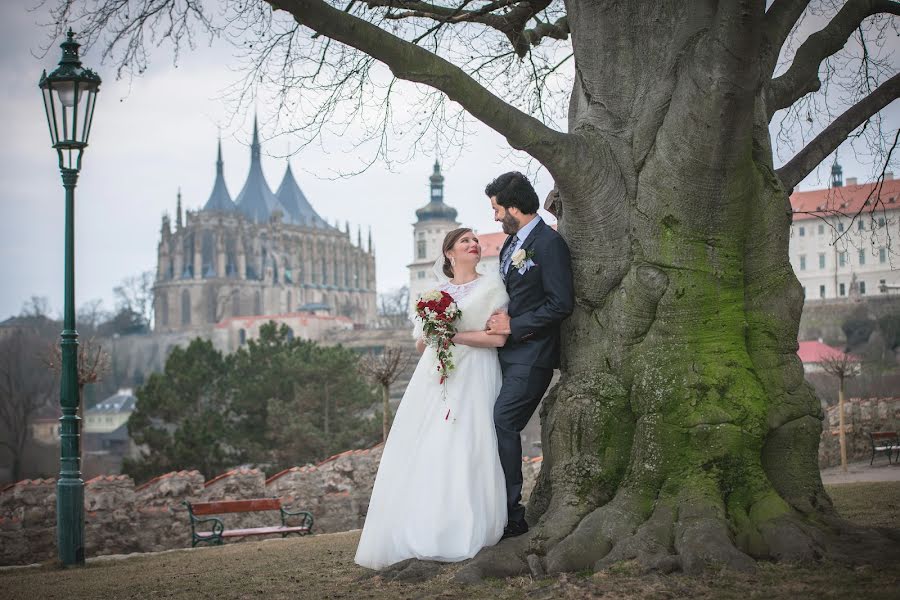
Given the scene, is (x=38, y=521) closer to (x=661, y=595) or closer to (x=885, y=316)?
(x=661, y=595)

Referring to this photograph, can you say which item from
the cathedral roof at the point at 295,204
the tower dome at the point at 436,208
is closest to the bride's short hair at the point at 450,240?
the tower dome at the point at 436,208

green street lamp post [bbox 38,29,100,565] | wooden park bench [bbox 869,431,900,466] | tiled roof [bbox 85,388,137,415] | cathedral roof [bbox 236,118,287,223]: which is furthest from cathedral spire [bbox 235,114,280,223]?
green street lamp post [bbox 38,29,100,565]

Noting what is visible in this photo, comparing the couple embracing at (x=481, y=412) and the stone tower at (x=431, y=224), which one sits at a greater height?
the stone tower at (x=431, y=224)

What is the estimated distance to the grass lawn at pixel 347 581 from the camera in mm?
4191

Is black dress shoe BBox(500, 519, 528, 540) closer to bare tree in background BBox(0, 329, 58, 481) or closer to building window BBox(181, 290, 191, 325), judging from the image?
bare tree in background BBox(0, 329, 58, 481)

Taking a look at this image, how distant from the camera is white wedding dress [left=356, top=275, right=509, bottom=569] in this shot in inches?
208

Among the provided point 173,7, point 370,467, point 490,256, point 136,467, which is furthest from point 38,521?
point 490,256

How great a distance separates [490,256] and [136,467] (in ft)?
205

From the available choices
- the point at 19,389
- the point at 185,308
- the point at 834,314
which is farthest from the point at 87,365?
the point at 185,308

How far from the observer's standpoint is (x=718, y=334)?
5277mm

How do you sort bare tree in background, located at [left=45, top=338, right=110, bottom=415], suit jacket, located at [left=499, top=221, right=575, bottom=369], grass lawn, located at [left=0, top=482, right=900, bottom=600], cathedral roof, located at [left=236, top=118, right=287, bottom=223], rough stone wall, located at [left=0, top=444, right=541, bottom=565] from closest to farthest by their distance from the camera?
grass lawn, located at [left=0, top=482, right=900, bottom=600], suit jacket, located at [left=499, top=221, right=575, bottom=369], rough stone wall, located at [left=0, top=444, right=541, bottom=565], bare tree in background, located at [left=45, top=338, right=110, bottom=415], cathedral roof, located at [left=236, top=118, right=287, bottom=223]

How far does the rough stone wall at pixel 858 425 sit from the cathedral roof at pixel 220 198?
10503cm

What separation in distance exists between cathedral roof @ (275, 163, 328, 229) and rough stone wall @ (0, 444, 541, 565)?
111 metres

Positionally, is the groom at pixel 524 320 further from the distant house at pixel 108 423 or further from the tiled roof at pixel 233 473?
the distant house at pixel 108 423
